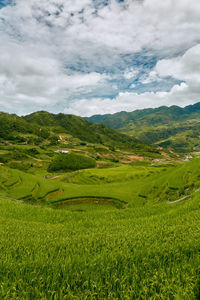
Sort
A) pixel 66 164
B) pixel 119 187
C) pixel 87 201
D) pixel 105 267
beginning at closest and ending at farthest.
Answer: pixel 105 267, pixel 87 201, pixel 119 187, pixel 66 164

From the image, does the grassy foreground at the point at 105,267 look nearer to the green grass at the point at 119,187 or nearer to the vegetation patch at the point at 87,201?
the green grass at the point at 119,187

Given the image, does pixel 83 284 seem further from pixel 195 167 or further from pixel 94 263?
pixel 195 167

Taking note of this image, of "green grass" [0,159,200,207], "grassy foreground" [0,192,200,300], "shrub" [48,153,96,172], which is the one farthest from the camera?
"shrub" [48,153,96,172]

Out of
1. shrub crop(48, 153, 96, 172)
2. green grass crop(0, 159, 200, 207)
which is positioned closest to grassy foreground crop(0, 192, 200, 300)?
green grass crop(0, 159, 200, 207)

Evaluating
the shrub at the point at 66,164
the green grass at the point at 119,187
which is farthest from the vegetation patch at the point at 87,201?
the shrub at the point at 66,164

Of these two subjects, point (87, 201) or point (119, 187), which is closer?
point (87, 201)

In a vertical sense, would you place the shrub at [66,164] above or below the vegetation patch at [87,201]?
below

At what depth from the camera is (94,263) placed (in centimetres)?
362

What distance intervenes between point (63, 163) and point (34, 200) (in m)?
71.4

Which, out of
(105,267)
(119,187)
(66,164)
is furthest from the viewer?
(66,164)

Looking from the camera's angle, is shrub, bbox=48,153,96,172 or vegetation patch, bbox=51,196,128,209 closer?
vegetation patch, bbox=51,196,128,209

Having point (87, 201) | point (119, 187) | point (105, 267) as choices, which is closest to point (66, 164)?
point (119, 187)

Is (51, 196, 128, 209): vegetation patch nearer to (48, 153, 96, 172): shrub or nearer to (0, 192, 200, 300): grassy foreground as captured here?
(0, 192, 200, 300): grassy foreground

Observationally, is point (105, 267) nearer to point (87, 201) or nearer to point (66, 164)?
point (87, 201)
